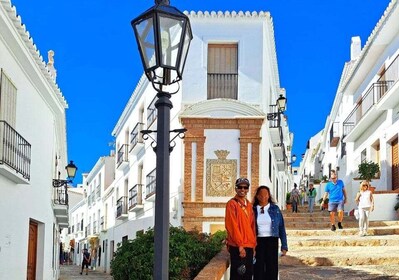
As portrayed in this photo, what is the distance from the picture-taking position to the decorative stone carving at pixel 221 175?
2242 cm

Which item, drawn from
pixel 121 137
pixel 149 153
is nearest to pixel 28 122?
pixel 149 153

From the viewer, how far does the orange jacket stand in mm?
8617

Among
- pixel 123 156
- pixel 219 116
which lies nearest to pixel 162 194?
pixel 219 116

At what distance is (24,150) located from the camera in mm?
15039

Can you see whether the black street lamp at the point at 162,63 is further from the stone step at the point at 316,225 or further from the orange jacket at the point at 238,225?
the stone step at the point at 316,225

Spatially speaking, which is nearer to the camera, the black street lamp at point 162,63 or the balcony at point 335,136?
the black street lamp at point 162,63

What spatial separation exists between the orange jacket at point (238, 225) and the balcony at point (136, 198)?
2063 cm

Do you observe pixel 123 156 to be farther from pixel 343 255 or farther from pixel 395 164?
pixel 343 255

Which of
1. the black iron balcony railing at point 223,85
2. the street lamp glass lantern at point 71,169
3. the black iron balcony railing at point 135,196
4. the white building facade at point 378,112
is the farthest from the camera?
the black iron balcony railing at point 135,196

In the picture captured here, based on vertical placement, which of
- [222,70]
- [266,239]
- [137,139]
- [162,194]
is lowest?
[266,239]

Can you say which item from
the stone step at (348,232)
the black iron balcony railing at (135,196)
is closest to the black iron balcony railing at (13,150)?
the stone step at (348,232)

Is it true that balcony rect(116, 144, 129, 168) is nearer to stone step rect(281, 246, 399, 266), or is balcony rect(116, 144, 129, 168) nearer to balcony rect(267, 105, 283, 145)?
balcony rect(267, 105, 283, 145)

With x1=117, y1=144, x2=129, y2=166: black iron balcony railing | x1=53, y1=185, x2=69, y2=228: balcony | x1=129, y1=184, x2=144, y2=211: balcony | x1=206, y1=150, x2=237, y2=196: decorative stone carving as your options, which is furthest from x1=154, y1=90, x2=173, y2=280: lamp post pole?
x1=117, y1=144, x2=129, y2=166: black iron balcony railing

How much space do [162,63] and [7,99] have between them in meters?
9.46
